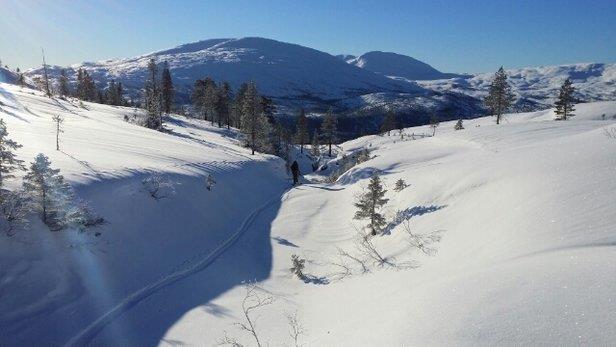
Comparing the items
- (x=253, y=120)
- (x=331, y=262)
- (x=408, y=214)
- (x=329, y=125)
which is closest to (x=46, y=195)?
(x=331, y=262)

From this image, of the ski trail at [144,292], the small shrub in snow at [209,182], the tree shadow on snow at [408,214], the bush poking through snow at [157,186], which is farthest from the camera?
the small shrub in snow at [209,182]

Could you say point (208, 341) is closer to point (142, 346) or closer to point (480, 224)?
point (142, 346)

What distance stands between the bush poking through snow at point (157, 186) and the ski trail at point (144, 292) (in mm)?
3757

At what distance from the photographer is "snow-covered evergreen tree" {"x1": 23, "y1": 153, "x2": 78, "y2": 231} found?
1299 cm

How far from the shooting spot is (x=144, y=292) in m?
13.0

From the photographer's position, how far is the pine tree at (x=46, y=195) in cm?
1299

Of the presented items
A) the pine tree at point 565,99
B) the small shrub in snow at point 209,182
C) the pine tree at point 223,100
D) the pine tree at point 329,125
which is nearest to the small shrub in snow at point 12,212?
the small shrub in snow at point 209,182

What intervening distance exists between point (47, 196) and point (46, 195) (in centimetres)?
4

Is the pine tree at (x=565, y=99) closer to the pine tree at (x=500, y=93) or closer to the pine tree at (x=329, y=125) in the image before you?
the pine tree at (x=500, y=93)

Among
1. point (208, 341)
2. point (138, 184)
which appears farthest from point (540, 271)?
point (138, 184)

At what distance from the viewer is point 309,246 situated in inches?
739

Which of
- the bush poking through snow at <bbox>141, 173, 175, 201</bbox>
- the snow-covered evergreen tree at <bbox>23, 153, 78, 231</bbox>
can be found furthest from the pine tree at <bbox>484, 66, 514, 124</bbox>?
the snow-covered evergreen tree at <bbox>23, 153, 78, 231</bbox>

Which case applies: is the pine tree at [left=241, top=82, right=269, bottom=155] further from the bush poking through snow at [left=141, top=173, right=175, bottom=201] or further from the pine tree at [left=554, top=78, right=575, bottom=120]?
the pine tree at [left=554, top=78, right=575, bottom=120]

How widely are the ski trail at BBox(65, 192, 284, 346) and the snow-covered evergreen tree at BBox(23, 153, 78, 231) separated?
10.9 ft
